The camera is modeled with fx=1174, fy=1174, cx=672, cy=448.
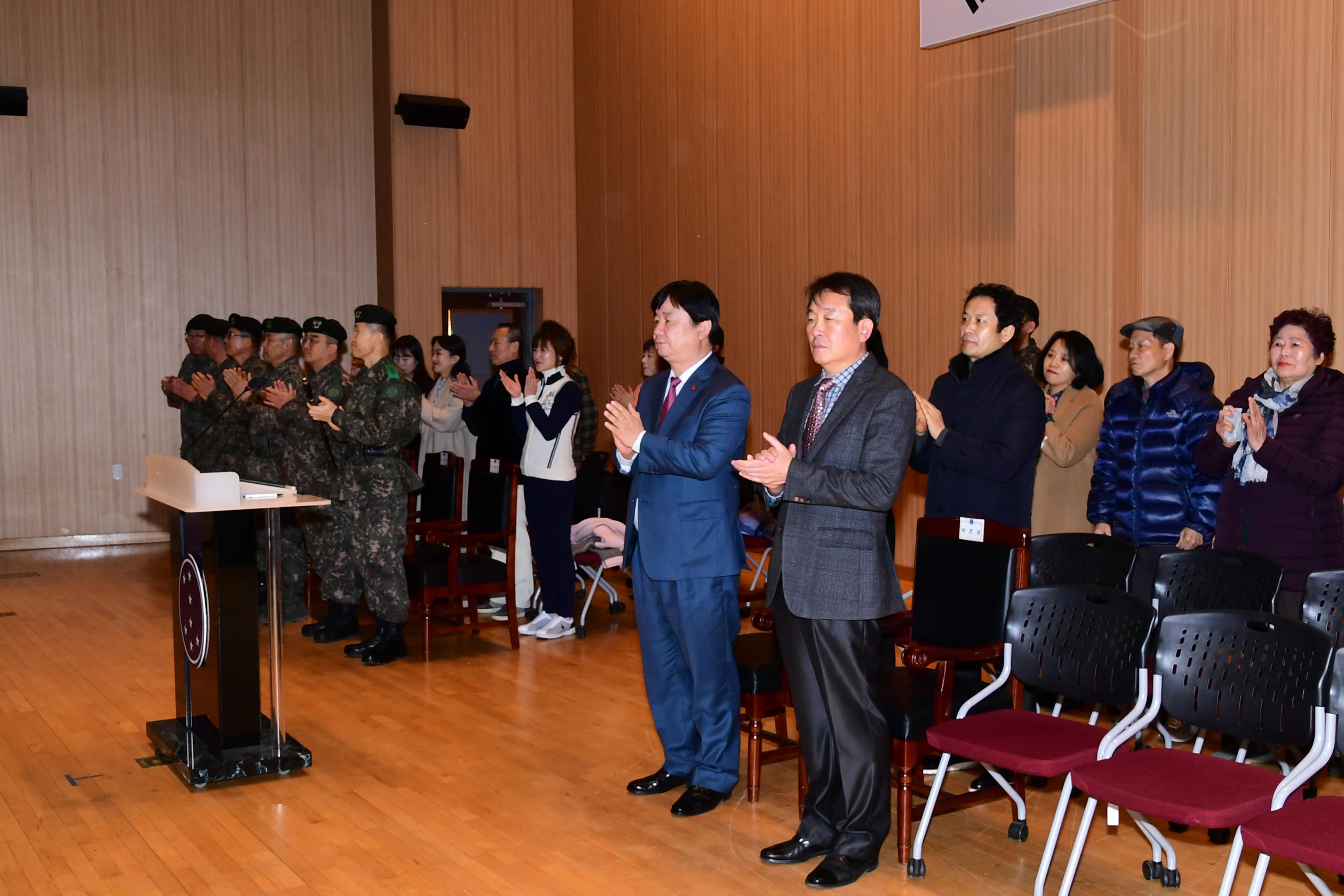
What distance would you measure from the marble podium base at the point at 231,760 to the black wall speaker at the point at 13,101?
758 centimetres

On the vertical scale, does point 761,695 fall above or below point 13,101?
below

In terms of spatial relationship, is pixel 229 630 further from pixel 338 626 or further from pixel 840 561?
pixel 840 561

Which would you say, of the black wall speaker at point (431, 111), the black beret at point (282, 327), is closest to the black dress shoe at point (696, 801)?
the black beret at point (282, 327)

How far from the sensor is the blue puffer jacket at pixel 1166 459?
15.1 feet

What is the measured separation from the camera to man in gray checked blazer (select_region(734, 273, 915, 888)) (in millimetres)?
3100

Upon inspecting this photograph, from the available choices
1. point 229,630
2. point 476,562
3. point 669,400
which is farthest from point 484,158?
point 669,400

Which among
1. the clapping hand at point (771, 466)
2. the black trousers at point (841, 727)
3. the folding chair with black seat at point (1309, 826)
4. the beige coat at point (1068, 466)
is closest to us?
the folding chair with black seat at point (1309, 826)

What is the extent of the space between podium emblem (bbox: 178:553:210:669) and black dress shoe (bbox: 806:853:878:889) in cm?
234

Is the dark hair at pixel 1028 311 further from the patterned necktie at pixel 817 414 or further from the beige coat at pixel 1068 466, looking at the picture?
the patterned necktie at pixel 817 414

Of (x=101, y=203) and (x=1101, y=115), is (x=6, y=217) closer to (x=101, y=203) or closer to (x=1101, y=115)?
(x=101, y=203)

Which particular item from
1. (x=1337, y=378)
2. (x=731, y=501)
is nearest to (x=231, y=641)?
(x=731, y=501)

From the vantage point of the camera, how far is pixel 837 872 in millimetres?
3223

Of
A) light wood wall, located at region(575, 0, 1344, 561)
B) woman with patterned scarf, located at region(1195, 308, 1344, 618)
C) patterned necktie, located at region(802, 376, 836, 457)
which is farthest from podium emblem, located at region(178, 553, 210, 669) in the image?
light wood wall, located at region(575, 0, 1344, 561)

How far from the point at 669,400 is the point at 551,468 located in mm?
2527
